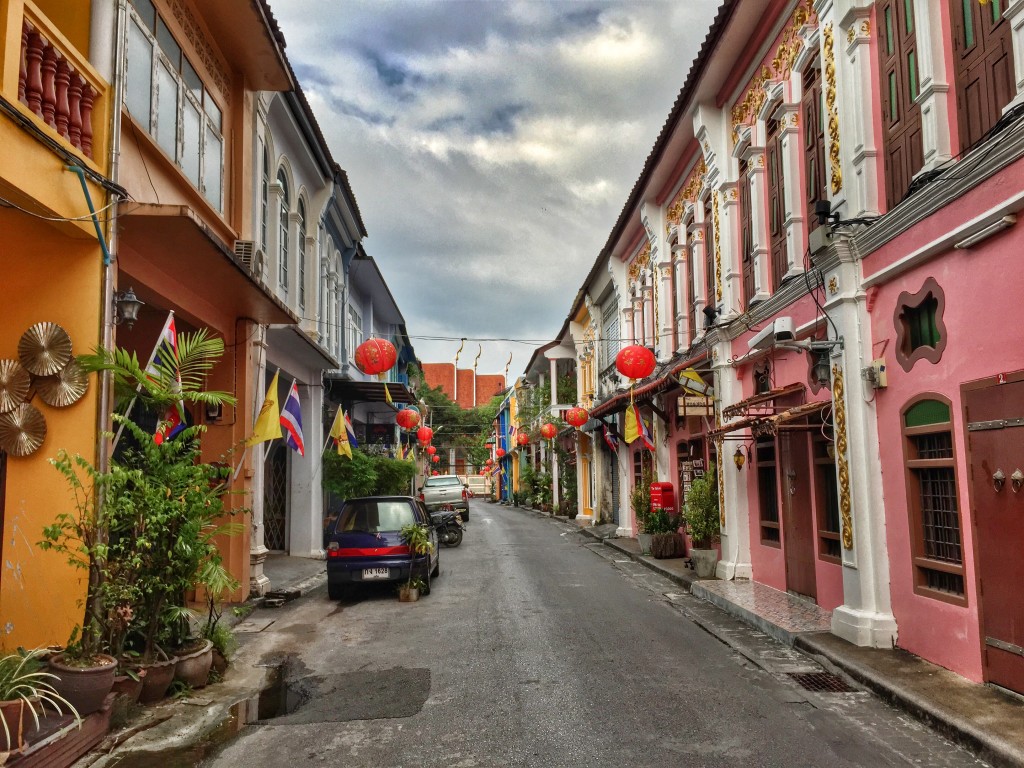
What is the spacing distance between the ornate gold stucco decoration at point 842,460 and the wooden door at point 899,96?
206cm

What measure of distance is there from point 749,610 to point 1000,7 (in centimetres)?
722

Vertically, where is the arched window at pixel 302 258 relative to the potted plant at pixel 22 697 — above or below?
above

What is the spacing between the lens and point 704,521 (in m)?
13.9

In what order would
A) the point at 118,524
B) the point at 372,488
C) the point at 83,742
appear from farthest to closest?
the point at 372,488, the point at 118,524, the point at 83,742

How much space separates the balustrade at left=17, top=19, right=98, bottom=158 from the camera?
6.32m

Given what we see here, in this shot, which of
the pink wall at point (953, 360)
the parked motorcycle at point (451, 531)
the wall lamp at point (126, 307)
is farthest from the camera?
the parked motorcycle at point (451, 531)

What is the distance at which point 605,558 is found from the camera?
58.9ft

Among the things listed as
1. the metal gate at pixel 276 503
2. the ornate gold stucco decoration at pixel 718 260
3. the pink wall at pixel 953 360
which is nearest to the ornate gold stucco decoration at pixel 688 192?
the ornate gold stucco decoration at pixel 718 260

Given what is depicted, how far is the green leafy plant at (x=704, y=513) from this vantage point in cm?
1386

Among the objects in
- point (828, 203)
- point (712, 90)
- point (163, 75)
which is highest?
point (712, 90)

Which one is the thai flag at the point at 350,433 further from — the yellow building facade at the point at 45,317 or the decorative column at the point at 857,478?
the decorative column at the point at 857,478

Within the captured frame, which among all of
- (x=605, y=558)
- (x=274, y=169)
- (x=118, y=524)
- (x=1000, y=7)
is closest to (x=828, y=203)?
(x=1000, y=7)

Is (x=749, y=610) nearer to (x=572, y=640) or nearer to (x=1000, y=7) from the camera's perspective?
(x=572, y=640)

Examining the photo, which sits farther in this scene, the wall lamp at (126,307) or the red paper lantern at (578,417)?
the red paper lantern at (578,417)
